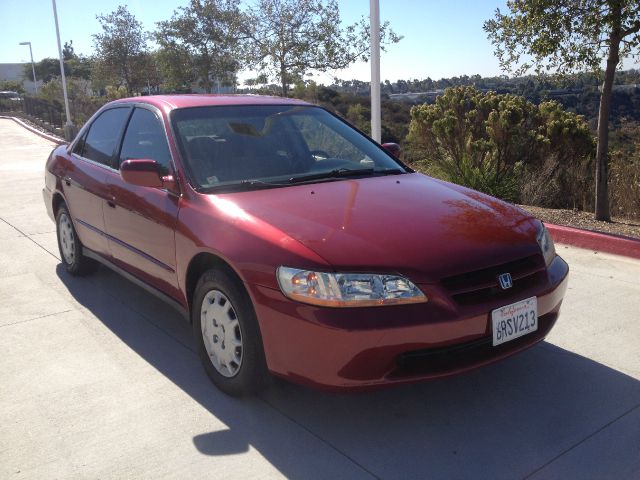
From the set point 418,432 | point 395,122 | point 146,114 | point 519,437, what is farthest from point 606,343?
point 395,122

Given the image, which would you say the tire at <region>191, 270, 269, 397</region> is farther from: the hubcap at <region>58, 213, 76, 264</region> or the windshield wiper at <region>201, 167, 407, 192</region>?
the hubcap at <region>58, 213, 76, 264</region>

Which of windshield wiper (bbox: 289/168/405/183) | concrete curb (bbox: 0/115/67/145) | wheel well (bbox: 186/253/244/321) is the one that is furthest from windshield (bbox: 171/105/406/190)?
concrete curb (bbox: 0/115/67/145)

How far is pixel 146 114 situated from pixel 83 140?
1.34m

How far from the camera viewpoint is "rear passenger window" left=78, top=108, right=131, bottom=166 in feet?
15.3

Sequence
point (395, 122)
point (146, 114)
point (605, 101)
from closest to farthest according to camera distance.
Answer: point (146, 114)
point (605, 101)
point (395, 122)

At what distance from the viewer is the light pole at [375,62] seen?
24.3 feet

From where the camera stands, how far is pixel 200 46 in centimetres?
2042

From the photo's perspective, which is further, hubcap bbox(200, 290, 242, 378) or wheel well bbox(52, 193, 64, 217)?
wheel well bbox(52, 193, 64, 217)

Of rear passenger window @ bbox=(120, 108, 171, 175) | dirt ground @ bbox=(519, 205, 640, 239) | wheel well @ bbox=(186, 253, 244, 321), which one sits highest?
rear passenger window @ bbox=(120, 108, 171, 175)

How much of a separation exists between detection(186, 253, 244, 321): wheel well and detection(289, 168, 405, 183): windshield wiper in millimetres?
747

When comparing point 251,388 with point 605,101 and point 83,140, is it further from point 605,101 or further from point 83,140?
point 605,101

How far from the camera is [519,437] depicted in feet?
9.48

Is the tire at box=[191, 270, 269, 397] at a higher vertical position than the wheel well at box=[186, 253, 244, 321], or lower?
lower

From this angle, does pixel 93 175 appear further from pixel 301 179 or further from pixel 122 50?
pixel 122 50
